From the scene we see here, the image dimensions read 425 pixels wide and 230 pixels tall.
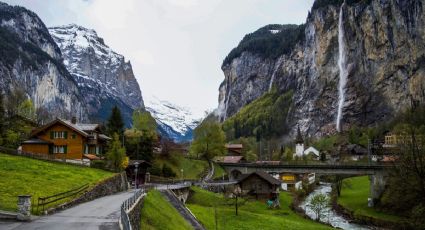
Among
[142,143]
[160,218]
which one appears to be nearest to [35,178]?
[160,218]

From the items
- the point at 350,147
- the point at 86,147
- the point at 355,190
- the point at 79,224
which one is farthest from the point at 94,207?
the point at 350,147

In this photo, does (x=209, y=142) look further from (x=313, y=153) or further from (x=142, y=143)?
(x=313, y=153)

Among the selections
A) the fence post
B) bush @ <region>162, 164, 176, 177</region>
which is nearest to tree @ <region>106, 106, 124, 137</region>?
bush @ <region>162, 164, 176, 177</region>

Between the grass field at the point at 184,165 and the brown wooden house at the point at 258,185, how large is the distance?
17591mm

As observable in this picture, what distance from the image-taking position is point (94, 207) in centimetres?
3988

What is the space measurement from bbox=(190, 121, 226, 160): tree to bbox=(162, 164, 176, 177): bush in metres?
22.9

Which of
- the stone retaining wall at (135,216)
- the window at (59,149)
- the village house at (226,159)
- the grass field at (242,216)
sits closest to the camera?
the stone retaining wall at (135,216)

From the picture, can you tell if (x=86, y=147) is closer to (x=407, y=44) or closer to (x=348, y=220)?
(x=348, y=220)

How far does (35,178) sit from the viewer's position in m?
46.1

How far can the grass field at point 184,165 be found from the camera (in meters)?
110

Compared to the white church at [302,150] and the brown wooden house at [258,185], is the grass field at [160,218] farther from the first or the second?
the white church at [302,150]

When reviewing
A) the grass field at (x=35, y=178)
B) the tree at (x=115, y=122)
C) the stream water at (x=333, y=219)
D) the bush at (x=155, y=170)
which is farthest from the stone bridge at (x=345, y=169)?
the grass field at (x=35, y=178)

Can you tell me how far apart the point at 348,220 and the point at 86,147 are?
44.9m

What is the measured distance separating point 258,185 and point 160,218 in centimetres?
5603
